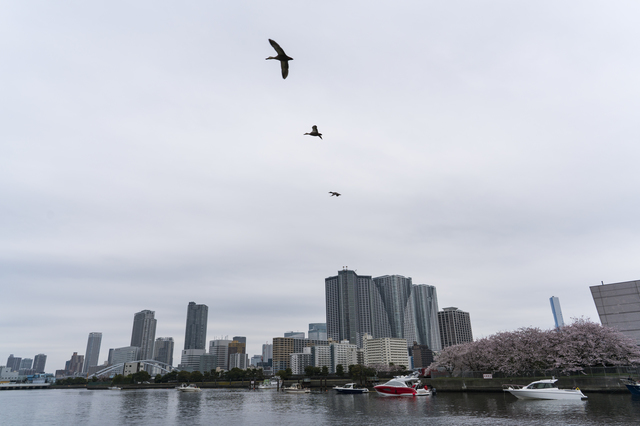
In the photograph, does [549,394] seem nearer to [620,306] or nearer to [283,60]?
[620,306]

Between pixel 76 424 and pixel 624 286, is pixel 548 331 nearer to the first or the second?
pixel 624 286

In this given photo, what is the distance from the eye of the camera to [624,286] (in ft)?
209

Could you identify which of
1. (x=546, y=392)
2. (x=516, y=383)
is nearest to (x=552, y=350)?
(x=516, y=383)

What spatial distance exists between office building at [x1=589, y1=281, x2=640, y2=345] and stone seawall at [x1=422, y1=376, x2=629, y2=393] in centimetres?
1200

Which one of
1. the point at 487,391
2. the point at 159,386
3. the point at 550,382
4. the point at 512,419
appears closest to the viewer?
the point at 512,419

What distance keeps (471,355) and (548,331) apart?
16807 millimetres

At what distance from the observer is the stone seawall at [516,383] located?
54469 mm

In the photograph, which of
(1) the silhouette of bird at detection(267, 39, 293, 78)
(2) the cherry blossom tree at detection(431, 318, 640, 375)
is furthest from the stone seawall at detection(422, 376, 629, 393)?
(1) the silhouette of bird at detection(267, 39, 293, 78)

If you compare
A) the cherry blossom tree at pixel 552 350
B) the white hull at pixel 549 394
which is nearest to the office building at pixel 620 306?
the cherry blossom tree at pixel 552 350

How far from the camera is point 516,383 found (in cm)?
6488

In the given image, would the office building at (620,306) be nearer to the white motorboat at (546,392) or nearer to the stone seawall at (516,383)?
the stone seawall at (516,383)

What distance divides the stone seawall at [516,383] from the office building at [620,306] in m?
12.0

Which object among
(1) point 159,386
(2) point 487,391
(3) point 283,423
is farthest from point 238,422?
(1) point 159,386

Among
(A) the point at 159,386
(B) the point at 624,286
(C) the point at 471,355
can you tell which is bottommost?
(A) the point at 159,386
